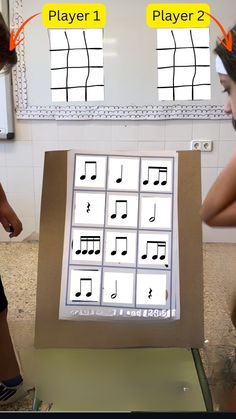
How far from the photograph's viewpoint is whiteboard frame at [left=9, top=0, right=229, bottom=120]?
1.59 metres

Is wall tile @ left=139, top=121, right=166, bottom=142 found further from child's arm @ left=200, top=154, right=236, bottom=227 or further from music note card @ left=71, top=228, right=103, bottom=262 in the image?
child's arm @ left=200, top=154, right=236, bottom=227

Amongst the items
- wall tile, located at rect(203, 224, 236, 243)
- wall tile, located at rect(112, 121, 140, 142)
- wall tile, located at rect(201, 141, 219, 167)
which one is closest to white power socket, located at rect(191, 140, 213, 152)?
wall tile, located at rect(201, 141, 219, 167)

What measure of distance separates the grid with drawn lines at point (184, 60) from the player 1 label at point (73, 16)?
11 centimetres

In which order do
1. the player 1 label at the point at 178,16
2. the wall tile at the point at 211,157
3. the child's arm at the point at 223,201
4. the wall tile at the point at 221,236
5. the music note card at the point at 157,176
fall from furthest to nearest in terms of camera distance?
the wall tile at the point at 211,157 < the wall tile at the point at 221,236 < the music note card at the point at 157,176 < the player 1 label at the point at 178,16 < the child's arm at the point at 223,201

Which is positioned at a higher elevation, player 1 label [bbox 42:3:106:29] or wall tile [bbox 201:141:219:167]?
player 1 label [bbox 42:3:106:29]

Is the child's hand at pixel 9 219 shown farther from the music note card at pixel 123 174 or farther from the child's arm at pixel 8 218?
the music note card at pixel 123 174

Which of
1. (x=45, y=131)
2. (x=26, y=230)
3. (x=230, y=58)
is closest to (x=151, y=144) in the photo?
(x=45, y=131)

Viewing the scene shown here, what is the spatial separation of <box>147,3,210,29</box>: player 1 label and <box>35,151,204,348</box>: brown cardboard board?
0.70 ft

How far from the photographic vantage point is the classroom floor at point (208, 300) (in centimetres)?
73

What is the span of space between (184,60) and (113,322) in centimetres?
48

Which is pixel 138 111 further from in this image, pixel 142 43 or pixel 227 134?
pixel 227 134

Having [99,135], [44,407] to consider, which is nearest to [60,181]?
[44,407]

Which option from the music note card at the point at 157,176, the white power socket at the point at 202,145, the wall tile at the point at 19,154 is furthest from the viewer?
the white power socket at the point at 202,145

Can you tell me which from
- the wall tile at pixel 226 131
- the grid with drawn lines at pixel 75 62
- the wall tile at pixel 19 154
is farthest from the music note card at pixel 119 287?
the wall tile at pixel 226 131
